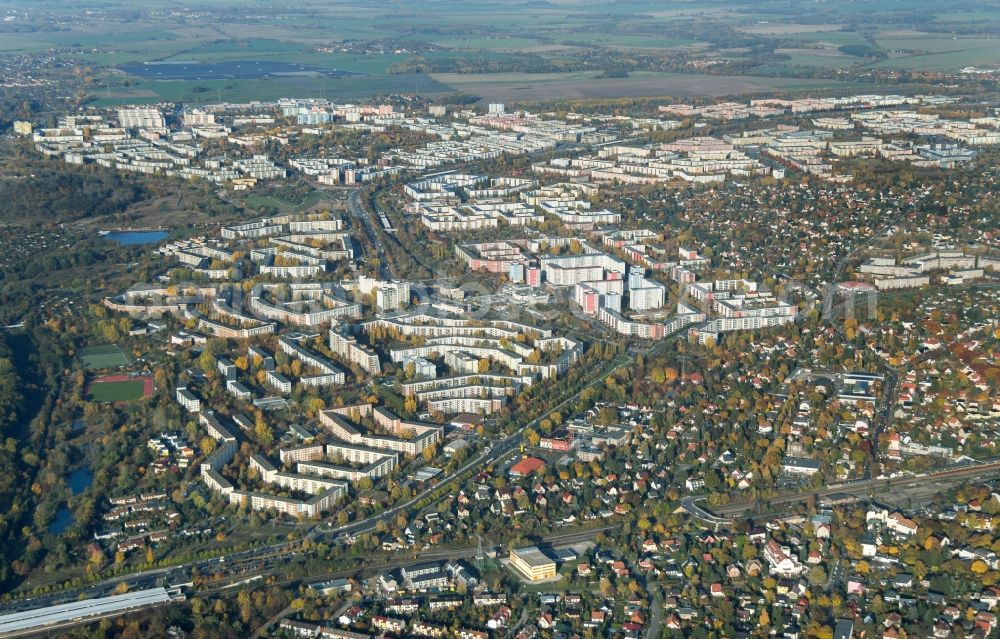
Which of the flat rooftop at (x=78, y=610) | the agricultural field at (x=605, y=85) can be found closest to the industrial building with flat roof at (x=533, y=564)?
the flat rooftop at (x=78, y=610)

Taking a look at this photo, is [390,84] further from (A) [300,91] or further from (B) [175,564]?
(B) [175,564]

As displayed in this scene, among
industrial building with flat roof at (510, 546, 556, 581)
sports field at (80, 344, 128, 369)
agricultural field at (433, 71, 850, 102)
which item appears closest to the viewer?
industrial building with flat roof at (510, 546, 556, 581)

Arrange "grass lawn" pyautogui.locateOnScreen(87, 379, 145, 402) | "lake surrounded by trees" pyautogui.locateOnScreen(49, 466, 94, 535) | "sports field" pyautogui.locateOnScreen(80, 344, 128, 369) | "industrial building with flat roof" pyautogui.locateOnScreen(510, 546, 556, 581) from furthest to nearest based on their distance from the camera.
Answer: "sports field" pyautogui.locateOnScreen(80, 344, 128, 369), "grass lawn" pyautogui.locateOnScreen(87, 379, 145, 402), "lake surrounded by trees" pyautogui.locateOnScreen(49, 466, 94, 535), "industrial building with flat roof" pyautogui.locateOnScreen(510, 546, 556, 581)

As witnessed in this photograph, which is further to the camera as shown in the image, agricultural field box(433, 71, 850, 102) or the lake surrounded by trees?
agricultural field box(433, 71, 850, 102)

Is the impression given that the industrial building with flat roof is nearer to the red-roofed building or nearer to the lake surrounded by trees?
the red-roofed building

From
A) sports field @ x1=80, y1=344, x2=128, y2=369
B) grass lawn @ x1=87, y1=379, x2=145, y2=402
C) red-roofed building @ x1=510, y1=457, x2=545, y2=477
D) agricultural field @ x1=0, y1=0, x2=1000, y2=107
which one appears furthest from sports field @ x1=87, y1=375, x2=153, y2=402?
agricultural field @ x1=0, y1=0, x2=1000, y2=107

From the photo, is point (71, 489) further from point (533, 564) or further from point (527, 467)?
point (533, 564)

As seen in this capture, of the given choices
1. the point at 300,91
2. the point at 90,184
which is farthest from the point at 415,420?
the point at 300,91

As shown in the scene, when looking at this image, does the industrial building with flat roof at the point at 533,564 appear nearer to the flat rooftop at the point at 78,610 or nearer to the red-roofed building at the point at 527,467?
the red-roofed building at the point at 527,467
